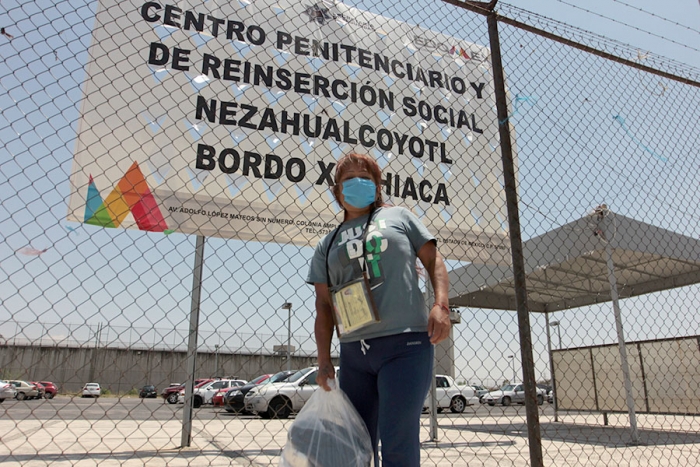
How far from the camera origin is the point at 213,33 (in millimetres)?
3348

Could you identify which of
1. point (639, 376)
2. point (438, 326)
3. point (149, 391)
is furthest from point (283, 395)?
point (149, 391)

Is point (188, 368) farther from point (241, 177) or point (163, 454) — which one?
point (241, 177)

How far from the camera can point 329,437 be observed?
180cm

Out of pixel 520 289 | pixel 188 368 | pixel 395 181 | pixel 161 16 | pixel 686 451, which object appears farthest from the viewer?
pixel 686 451

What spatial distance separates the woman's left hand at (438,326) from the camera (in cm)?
180

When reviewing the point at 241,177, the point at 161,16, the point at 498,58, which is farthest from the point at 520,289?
the point at 161,16

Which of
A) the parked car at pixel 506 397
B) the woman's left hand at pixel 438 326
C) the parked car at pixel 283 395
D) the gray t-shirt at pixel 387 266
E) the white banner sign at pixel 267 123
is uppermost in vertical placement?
the white banner sign at pixel 267 123

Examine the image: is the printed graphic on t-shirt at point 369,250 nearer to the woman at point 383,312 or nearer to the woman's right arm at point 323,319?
the woman at point 383,312

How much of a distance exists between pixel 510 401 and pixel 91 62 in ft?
82.2

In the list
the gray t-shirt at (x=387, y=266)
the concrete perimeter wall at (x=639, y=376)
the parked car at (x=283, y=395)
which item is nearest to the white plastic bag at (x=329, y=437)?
the gray t-shirt at (x=387, y=266)


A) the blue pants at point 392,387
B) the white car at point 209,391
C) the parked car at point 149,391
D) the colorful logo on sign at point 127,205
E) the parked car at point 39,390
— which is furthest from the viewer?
the parked car at point 149,391

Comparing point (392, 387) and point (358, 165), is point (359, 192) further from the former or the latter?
point (392, 387)

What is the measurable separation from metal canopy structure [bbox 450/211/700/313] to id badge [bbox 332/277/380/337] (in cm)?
428

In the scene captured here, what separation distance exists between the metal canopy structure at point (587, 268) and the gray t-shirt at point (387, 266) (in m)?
4.20
